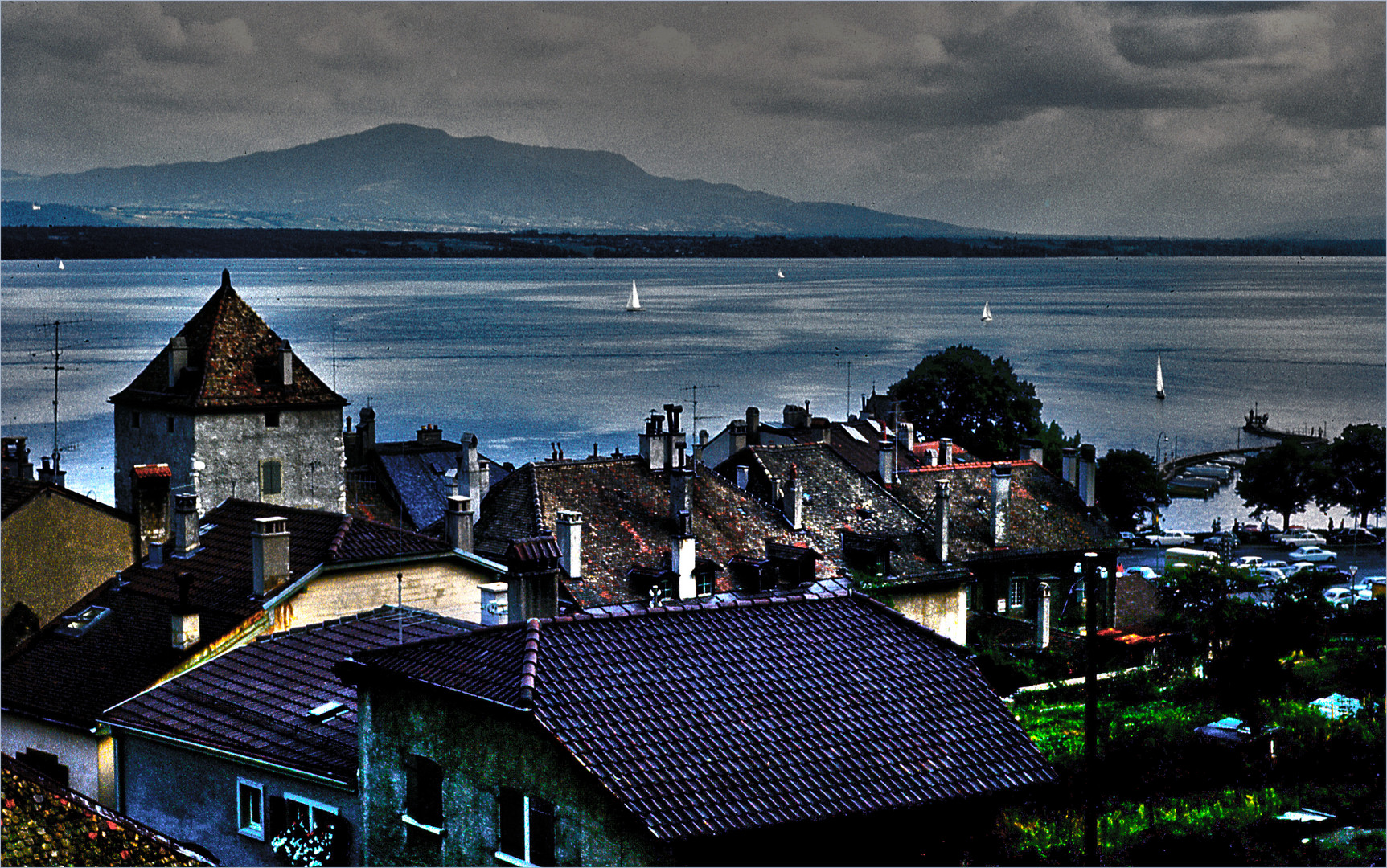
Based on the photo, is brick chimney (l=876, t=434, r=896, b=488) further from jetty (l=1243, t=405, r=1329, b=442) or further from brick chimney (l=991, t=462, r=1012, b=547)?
jetty (l=1243, t=405, r=1329, b=442)

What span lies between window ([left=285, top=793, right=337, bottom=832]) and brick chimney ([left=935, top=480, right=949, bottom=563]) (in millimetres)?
28319

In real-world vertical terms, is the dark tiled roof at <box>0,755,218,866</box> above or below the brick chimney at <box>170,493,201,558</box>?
below

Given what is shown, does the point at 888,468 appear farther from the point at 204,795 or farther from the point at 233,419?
the point at 204,795

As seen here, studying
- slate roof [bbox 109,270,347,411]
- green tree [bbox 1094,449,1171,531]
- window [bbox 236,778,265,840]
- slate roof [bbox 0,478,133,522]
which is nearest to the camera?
window [bbox 236,778,265,840]

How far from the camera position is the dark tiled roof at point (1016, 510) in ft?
156

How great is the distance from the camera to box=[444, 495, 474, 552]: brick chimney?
2834 centimetres

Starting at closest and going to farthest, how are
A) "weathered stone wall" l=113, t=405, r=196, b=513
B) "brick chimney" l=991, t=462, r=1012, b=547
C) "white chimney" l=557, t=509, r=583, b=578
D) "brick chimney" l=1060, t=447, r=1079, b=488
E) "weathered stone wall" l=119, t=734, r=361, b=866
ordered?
"weathered stone wall" l=119, t=734, r=361, b=866, "white chimney" l=557, t=509, r=583, b=578, "weathered stone wall" l=113, t=405, r=196, b=513, "brick chimney" l=991, t=462, r=1012, b=547, "brick chimney" l=1060, t=447, r=1079, b=488

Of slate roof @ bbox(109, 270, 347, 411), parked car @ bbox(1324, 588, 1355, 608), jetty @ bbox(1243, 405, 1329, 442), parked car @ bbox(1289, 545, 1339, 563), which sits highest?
slate roof @ bbox(109, 270, 347, 411)

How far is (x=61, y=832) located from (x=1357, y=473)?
82.3m

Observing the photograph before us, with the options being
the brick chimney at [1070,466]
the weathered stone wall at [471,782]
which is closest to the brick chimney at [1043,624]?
the brick chimney at [1070,466]

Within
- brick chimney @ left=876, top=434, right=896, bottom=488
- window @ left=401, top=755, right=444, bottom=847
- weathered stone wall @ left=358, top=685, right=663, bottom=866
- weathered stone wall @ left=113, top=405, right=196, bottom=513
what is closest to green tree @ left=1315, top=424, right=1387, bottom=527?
brick chimney @ left=876, top=434, right=896, bottom=488

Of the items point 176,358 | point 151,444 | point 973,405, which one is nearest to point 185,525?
point 151,444

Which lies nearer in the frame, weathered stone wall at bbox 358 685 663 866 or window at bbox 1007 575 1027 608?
weathered stone wall at bbox 358 685 663 866

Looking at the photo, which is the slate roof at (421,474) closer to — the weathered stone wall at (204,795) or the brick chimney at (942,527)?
the brick chimney at (942,527)
